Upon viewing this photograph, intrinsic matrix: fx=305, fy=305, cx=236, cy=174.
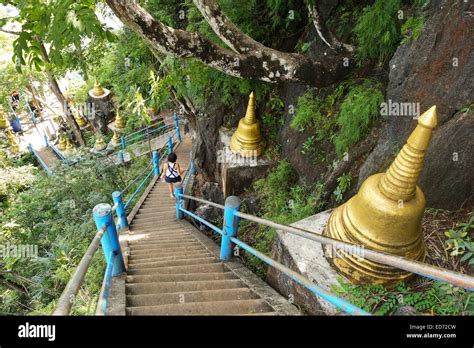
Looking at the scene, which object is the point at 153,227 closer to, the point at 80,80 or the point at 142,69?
the point at 142,69

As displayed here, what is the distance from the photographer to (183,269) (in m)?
4.16

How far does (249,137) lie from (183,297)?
4685mm

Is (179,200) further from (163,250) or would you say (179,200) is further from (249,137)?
(163,250)

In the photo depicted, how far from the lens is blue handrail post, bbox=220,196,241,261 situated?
151 inches

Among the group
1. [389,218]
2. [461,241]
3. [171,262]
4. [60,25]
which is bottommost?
[171,262]

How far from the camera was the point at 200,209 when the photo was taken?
8703mm

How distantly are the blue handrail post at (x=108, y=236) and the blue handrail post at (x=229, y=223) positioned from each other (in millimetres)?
1328

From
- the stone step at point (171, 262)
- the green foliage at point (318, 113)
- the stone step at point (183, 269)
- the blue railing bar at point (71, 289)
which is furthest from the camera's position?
the green foliage at point (318, 113)

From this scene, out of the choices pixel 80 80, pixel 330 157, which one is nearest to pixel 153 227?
pixel 330 157

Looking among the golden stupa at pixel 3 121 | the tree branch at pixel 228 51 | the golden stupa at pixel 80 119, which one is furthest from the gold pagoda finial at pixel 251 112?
the golden stupa at pixel 3 121

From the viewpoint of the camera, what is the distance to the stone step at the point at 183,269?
13.1 feet

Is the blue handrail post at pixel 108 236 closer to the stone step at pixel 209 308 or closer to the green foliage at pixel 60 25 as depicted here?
the stone step at pixel 209 308

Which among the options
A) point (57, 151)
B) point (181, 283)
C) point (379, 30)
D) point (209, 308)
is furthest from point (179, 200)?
point (57, 151)
